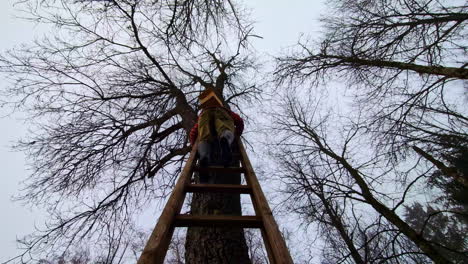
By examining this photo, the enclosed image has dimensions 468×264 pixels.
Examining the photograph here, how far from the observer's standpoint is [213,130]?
3.24 m

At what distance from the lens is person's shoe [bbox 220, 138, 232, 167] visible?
2729 mm

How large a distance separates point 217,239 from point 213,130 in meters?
1.40

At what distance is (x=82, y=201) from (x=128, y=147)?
1.39 m

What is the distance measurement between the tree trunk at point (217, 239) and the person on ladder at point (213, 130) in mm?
313

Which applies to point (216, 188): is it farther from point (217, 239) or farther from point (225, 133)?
point (225, 133)

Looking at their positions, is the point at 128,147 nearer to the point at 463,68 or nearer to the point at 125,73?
the point at 125,73

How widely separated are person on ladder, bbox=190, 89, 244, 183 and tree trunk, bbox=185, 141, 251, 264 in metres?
0.31

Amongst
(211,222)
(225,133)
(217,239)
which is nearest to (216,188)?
(211,222)

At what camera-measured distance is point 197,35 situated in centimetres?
363

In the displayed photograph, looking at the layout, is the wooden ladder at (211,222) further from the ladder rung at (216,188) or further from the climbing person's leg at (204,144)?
the climbing person's leg at (204,144)

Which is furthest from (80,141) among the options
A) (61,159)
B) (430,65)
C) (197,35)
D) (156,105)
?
(430,65)

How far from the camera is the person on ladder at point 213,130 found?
2.77 meters

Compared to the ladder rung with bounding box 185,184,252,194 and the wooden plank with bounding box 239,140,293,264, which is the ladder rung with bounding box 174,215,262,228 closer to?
the wooden plank with bounding box 239,140,293,264

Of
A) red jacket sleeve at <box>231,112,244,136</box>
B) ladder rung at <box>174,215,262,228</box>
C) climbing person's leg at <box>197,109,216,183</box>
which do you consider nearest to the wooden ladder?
ladder rung at <box>174,215,262,228</box>
